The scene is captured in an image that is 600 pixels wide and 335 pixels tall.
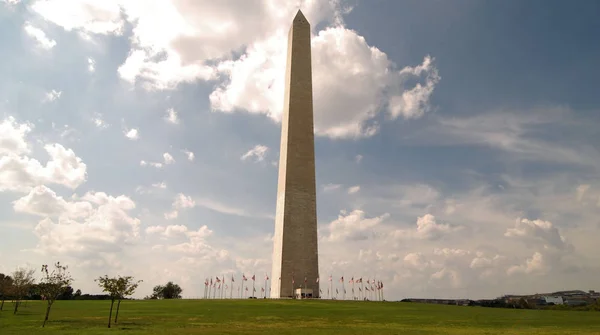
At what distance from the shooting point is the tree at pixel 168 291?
9712 centimetres

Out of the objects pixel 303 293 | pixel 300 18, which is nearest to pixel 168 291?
pixel 303 293

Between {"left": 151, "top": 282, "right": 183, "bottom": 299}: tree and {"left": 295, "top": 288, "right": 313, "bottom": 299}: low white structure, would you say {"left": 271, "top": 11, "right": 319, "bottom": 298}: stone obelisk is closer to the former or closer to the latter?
{"left": 295, "top": 288, "right": 313, "bottom": 299}: low white structure

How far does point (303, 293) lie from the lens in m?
57.7

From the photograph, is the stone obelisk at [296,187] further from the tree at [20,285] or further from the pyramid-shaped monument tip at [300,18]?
the tree at [20,285]

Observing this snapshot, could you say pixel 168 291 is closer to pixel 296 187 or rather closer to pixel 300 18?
pixel 296 187

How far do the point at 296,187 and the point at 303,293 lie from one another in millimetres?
14533

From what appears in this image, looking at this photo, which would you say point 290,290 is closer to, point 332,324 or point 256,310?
point 256,310

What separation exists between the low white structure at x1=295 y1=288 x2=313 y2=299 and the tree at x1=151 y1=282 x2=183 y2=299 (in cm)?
4900

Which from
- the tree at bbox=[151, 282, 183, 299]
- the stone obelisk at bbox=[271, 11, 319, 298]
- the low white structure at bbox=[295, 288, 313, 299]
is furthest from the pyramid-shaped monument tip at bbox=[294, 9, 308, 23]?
the tree at bbox=[151, 282, 183, 299]

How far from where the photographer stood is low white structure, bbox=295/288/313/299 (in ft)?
188

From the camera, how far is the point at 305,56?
67438 mm

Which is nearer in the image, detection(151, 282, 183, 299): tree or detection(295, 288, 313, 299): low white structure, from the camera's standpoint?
detection(295, 288, 313, 299): low white structure

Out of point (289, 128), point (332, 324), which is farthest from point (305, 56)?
point (332, 324)

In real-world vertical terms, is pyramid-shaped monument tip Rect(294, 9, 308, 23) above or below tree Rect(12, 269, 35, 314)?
above
